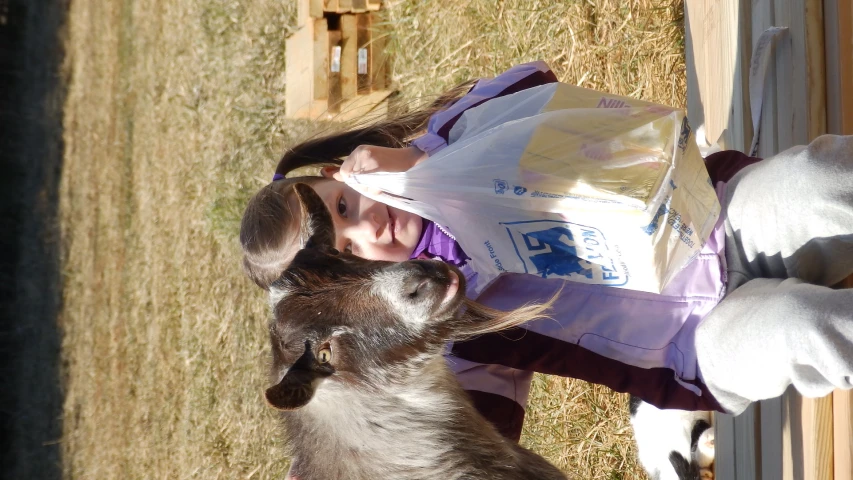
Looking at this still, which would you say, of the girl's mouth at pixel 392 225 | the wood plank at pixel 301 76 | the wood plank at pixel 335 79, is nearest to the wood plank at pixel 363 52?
the wood plank at pixel 335 79

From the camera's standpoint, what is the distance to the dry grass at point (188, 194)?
511 cm

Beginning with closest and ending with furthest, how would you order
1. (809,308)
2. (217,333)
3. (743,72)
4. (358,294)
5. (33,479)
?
1. (809,308)
2. (358,294)
3. (743,72)
4. (217,333)
5. (33,479)

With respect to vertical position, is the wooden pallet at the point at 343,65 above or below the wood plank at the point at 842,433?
above

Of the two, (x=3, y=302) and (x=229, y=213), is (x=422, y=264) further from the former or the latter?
(x=3, y=302)

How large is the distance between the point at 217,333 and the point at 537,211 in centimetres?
493

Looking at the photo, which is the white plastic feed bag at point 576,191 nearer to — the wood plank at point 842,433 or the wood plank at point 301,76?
the wood plank at point 842,433

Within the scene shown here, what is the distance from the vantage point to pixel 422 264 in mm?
2330

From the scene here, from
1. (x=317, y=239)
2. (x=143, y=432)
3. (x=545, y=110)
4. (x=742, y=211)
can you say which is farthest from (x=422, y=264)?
(x=143, y=432)

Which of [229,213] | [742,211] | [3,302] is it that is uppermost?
[742,211]

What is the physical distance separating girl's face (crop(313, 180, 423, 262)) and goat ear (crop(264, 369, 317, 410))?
0.65 m

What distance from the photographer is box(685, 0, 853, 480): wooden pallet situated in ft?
7.19

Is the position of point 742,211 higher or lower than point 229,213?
higher

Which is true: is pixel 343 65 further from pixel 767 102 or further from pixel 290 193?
pixel 767 102

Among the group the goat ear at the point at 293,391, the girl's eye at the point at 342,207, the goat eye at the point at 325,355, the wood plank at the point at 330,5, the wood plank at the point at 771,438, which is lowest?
the wood plank at the point at 771,438
